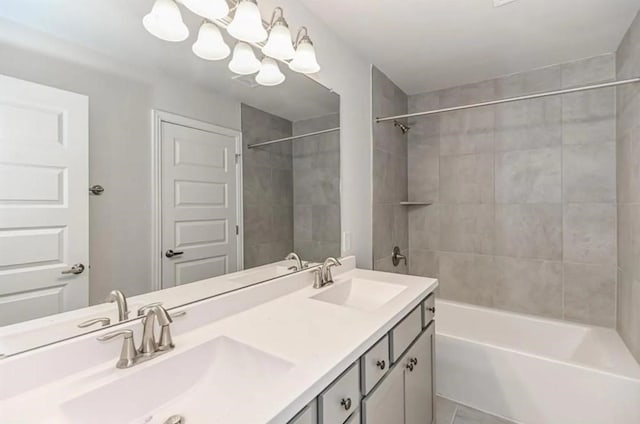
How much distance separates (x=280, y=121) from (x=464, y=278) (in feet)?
6.81

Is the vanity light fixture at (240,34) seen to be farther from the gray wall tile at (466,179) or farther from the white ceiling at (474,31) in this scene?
the gray wall tile at (466,179)

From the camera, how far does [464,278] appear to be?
2.61 meters

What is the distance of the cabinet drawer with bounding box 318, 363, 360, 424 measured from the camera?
0.76 m

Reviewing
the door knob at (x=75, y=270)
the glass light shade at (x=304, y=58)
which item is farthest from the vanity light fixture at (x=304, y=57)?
the door knob at (x=75, y=270)

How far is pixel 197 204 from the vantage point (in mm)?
1134

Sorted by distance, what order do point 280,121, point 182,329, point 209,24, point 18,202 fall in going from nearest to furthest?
point 18,202 < point 182,329 < point 209,24 < point 280,121

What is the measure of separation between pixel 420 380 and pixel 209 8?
68.8 inches

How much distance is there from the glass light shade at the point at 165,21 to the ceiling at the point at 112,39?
18mm

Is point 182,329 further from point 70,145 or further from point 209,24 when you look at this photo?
point 209,24

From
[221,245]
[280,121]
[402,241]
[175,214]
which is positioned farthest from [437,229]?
[175,214]

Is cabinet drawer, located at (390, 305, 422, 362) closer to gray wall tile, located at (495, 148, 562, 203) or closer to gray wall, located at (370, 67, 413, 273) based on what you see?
gray wall, located at (370, 67, 413, 273)

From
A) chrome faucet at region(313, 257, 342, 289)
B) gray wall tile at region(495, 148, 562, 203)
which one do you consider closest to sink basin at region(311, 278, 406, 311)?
chrome faucet at region(313, 257, 342, 289)

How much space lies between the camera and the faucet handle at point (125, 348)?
793 mm

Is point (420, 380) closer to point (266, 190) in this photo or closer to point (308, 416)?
point (308, 416)
